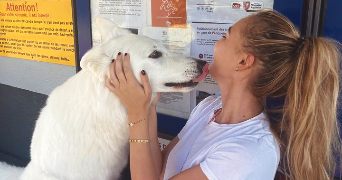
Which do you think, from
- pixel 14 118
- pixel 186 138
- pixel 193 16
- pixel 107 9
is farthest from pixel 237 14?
pixel 14 118

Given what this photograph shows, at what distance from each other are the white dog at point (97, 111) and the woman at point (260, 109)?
0.14 m

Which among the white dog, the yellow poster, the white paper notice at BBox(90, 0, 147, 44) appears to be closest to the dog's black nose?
the white dog

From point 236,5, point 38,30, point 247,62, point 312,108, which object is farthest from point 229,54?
point 38,30

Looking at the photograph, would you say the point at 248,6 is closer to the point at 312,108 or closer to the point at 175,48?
the point at 175,48

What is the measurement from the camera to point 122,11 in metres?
2.51

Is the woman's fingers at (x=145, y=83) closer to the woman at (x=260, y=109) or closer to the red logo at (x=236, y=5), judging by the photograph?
the woman at (x=260, y=109)

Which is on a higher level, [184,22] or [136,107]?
[184,22]

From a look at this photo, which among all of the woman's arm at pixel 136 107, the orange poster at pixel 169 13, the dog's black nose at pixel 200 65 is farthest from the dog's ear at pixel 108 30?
the dog's black nose at pixel 200 65

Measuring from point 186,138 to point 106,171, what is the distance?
0.58 metres

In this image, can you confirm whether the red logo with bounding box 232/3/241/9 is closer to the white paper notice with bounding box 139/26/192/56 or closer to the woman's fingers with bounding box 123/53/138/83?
the white paper notice with bounding box 139/26/192/56

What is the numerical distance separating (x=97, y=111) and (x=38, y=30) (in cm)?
198

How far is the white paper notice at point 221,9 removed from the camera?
6.06 ft

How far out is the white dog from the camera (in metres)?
1.76

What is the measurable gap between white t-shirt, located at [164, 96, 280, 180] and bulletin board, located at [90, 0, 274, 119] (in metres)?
0.65
